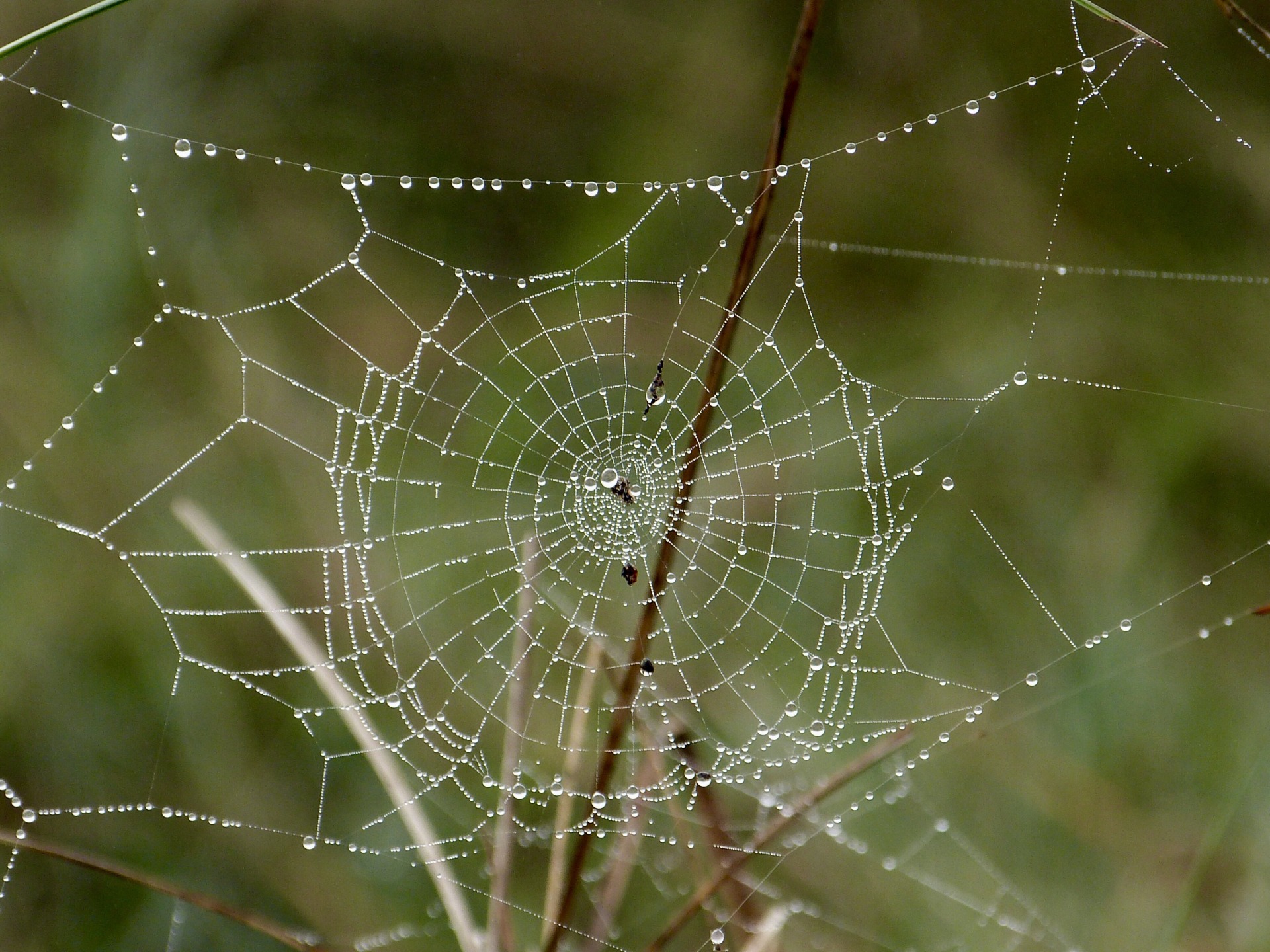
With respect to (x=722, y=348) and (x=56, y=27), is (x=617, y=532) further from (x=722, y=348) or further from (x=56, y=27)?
A: (x=56, y=27)

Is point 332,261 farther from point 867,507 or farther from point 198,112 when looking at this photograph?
point 867,507

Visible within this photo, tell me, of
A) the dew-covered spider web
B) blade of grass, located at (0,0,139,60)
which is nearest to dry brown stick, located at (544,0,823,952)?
the dew-covered spider web

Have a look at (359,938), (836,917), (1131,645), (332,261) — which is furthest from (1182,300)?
(359,938)

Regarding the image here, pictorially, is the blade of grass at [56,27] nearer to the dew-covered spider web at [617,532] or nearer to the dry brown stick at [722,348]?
the dry brown stick at [722,348]

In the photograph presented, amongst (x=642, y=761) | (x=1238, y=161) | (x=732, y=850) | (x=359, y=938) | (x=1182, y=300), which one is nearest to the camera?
(x=732, y=850)

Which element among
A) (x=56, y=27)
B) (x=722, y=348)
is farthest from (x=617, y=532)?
(x=56, y=27)
